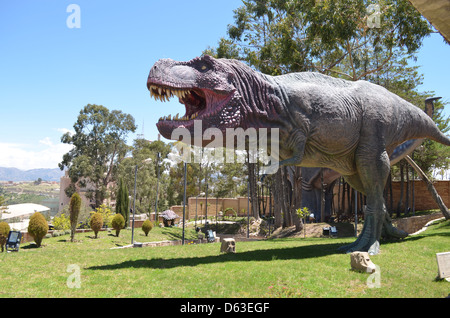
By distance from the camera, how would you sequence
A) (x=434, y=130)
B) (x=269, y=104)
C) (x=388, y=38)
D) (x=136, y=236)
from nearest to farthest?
(x=269, y=104) < (x=434, y=130) < (x=388, y=38) < (x=136, y=236)

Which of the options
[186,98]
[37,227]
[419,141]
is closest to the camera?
[186,98]

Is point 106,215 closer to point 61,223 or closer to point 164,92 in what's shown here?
point 61,223

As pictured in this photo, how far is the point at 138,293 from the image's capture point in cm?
485

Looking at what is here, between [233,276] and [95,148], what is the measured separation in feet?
114

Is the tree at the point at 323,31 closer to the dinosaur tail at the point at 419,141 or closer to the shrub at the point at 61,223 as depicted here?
the dinosaur tail at the point at 419,141

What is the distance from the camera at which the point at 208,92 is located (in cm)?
683

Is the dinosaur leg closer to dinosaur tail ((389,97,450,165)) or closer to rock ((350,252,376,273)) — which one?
rock ((350,252,376,273))

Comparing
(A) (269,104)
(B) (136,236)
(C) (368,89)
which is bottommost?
(B) (136,236)

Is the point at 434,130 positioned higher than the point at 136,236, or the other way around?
the point at 434,130

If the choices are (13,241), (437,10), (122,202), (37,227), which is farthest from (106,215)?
(437,10)

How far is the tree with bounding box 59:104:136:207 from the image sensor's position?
36.1 m
